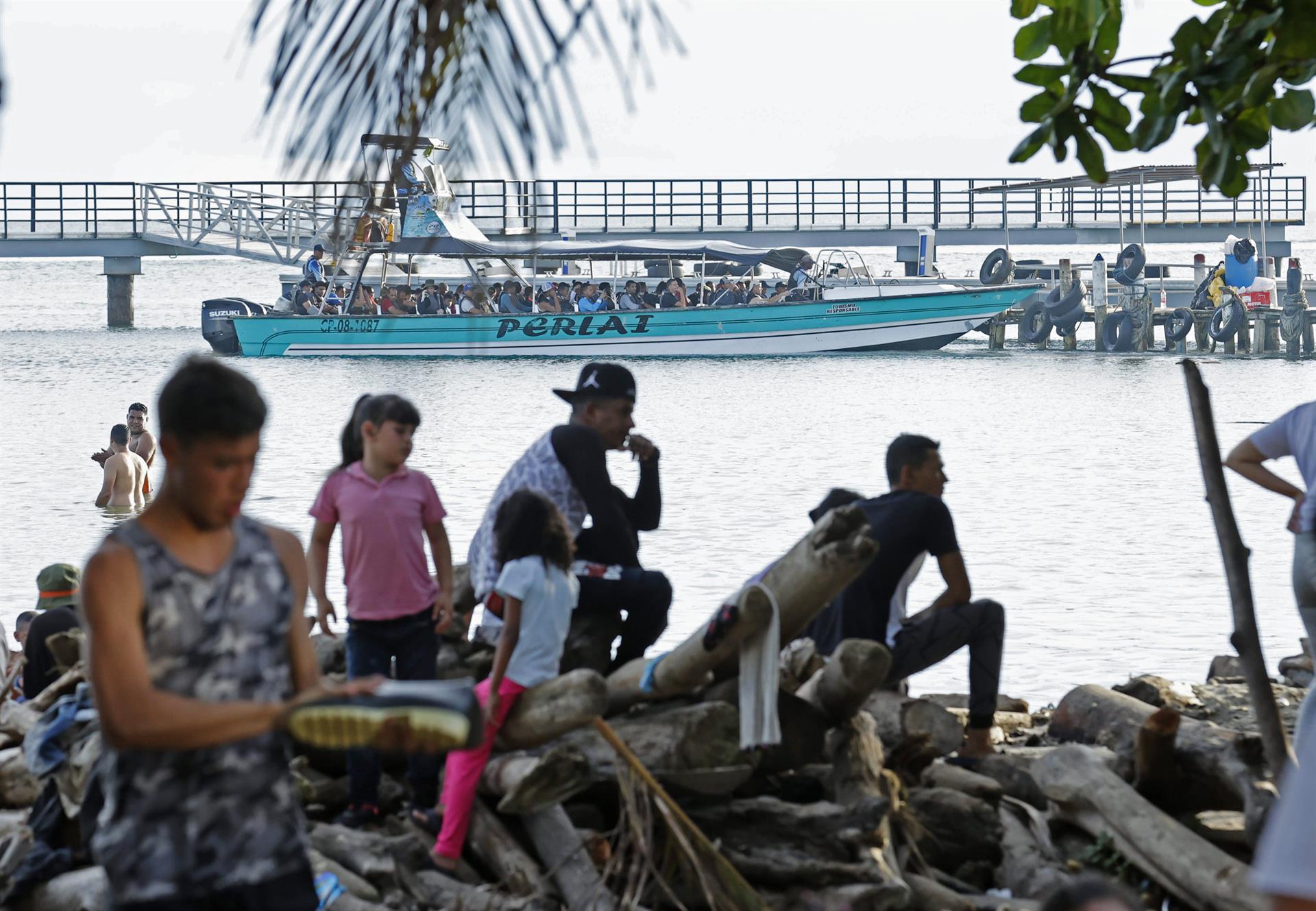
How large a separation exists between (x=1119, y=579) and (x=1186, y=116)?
25.6ft

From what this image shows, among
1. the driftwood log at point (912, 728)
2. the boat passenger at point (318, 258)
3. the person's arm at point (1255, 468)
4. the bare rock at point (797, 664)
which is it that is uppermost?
the boat passenger at point (318, 258)

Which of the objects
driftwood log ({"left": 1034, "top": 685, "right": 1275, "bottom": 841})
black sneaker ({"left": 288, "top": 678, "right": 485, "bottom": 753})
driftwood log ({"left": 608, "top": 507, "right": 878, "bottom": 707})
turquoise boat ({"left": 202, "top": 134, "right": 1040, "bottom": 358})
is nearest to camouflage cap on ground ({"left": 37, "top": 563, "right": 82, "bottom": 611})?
driftwood log ({"left": 608, "top": 507, "right": 878, "bottom": 707})

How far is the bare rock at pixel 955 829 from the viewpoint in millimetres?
4715

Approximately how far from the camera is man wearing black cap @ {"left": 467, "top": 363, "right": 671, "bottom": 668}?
5375mm

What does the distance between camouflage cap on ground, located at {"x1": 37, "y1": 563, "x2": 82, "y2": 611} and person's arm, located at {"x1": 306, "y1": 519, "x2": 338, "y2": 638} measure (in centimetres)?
188

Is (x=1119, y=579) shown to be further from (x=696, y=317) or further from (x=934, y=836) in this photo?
(x=696, y=317)

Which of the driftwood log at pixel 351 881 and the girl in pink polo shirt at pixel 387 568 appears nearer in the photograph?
the driftwood log at pixel 351 881

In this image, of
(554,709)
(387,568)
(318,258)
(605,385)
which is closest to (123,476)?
(605,385)

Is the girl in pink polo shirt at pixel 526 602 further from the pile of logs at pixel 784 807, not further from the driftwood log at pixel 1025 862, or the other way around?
the driftwood log at pixel 1025 862

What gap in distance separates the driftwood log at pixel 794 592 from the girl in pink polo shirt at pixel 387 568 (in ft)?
2.24

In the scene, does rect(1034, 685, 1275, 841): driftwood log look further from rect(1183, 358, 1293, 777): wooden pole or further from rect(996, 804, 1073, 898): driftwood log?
rect(996, 804, 1073, 898): driftwood log

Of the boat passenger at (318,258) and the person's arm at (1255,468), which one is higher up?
the boat passenger at (318,258)

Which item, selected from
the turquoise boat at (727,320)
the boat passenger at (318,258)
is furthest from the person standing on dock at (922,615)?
the turquoise boat at (727,320)

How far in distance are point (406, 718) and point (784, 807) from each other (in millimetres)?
2396
